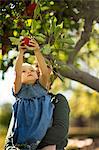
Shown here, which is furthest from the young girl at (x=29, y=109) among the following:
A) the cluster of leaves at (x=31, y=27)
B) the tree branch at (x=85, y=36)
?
the tree branch at (x=85, y=36)

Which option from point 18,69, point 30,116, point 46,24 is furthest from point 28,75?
point 46,24

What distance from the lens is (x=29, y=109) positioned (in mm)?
3268

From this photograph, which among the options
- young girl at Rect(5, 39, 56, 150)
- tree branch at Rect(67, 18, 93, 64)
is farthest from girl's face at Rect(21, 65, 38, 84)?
tree branch at Rect(67, 18, 93, 64)

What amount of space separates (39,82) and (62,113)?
26 centimetres

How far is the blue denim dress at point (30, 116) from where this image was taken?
3254 mm

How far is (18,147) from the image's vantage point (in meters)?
3.29

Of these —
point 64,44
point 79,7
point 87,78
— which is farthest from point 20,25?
point 87,78

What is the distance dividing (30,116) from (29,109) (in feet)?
0.15

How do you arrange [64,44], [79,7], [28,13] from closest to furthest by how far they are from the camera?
→ [64,44]
[28,13]
[79,7]

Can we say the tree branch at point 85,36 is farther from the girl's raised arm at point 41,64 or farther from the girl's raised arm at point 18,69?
the girl's raised arm at point 18,69

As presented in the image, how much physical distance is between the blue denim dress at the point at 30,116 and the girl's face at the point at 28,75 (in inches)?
2.1

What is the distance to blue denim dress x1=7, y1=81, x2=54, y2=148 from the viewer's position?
325 cm

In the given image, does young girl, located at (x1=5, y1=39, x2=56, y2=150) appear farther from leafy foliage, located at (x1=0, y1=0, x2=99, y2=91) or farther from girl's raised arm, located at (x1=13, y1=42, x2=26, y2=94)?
leafy foliage, located at (x1=0, y1=0, x2=99, y2=91)

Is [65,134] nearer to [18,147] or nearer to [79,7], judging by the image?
[18,147]
